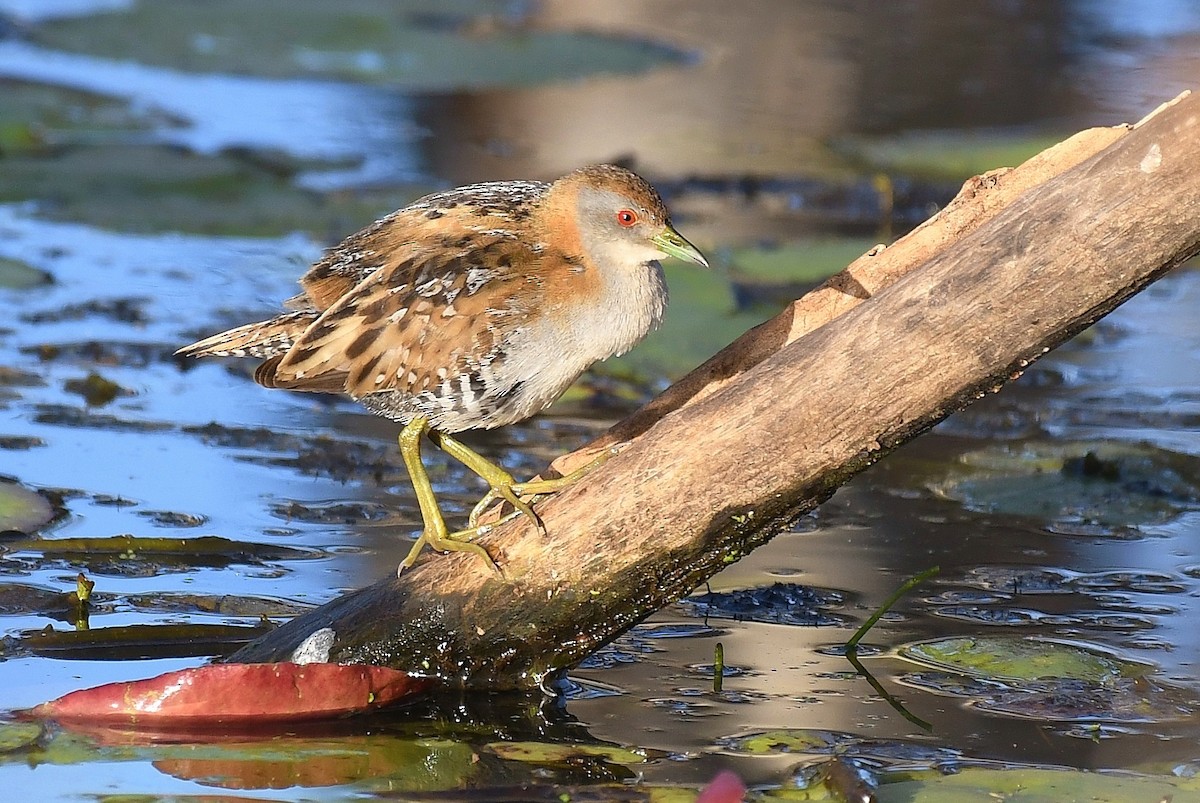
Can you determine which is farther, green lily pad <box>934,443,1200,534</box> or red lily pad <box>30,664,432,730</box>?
green lily pad <box>934,443,1200,534</box>

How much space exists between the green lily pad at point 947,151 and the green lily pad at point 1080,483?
14.7ft

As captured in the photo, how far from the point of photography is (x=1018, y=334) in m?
4.12

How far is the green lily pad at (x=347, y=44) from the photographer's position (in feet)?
45.3

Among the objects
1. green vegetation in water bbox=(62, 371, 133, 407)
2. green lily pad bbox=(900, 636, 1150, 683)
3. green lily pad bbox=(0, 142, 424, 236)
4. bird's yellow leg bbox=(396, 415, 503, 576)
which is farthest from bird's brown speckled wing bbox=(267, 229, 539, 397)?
green lily pad bbox=(0, 142, 424, 236)

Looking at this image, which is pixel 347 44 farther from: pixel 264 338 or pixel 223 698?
pixel 223 698

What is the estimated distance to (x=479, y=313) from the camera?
15.8 feet

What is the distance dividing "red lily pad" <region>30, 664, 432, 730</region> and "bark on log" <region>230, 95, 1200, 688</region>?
0.28 m

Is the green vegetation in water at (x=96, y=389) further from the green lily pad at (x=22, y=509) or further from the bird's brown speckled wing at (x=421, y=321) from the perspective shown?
the bird's brown speckled wing at (x=421, y=321)

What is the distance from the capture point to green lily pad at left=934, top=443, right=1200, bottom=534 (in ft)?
21.1

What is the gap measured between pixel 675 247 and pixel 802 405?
883 millimetres

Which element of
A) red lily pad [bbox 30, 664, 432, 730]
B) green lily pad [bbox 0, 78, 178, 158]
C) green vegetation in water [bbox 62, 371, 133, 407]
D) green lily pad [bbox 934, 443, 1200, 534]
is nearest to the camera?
red lily pad [bbox 30, 664, 432, 730]

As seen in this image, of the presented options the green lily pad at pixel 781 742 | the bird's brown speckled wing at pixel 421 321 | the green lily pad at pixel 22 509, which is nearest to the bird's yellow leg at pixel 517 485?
the bird's brown speckled wing at pixel 421 321

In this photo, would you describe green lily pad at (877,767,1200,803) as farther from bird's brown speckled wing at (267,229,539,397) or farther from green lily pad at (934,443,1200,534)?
green lily pad at (934,443,1200,534)

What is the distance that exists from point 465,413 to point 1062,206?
1735 millimetres
